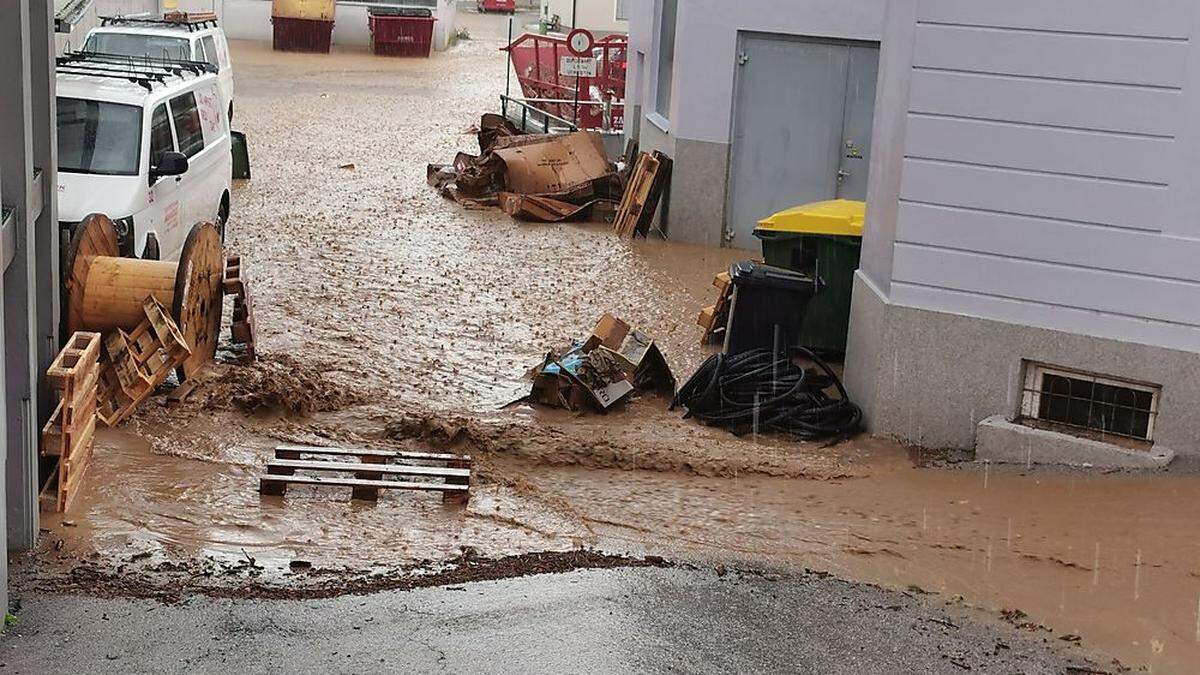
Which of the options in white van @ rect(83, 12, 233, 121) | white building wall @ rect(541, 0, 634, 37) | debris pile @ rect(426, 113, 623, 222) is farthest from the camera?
white building wall @ rect(541, 0, 634, 37)

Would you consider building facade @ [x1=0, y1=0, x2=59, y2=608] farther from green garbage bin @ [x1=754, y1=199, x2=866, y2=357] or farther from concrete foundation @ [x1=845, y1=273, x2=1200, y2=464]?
green garbage bin @ [x1=754, y1=199, x2=866, y2=357]

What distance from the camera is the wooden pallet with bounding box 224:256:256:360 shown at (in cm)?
1124

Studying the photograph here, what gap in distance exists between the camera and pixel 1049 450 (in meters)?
9.57

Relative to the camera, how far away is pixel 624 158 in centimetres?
2148

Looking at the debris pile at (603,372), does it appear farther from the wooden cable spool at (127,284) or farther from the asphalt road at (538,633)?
the asphalt road at (538,633)

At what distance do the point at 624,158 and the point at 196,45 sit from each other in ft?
20.8

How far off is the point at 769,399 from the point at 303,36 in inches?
1386

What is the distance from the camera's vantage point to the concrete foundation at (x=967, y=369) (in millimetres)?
9266

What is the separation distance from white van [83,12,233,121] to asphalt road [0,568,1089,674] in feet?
48.1

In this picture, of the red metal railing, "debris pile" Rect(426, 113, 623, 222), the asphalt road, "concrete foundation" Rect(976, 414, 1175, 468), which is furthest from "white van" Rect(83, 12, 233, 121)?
the asphalt road

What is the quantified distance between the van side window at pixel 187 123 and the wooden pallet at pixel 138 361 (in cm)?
376

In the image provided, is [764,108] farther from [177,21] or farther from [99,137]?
[177,21]

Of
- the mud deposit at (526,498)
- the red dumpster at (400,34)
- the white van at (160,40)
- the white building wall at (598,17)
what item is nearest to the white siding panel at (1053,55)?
the mud deposit at (526,498)

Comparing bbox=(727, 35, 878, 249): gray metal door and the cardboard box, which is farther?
the cardboard box
